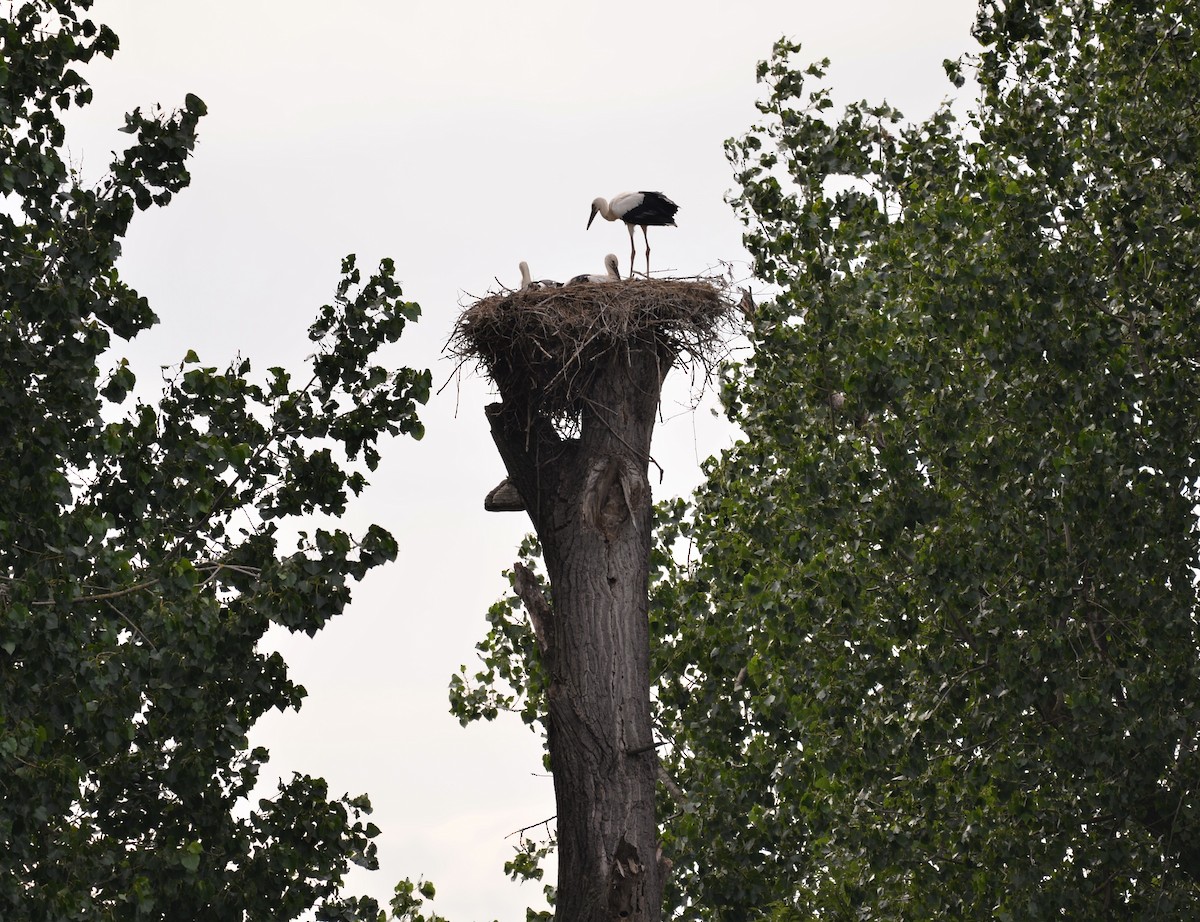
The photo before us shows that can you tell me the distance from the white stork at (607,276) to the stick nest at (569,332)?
0.28 meters

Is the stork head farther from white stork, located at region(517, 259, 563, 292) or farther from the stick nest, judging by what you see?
the stick nest

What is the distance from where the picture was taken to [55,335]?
8.50 metres

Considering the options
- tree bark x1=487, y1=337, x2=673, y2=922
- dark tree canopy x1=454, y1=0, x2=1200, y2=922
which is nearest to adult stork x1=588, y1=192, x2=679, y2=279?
dark tree canopy x1=454, y1=0, x2=1200, y2=922

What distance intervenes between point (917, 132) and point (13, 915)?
10.5 metres

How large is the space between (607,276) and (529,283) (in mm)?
606

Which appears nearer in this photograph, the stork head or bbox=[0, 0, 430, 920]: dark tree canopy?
bbox=[0, 0, 430, 920]: dark tree canopy

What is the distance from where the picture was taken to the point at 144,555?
336 inches

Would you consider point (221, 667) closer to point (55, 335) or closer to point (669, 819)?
point (55, 335)

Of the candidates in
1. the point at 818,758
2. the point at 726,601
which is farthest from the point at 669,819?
the point at 818,758

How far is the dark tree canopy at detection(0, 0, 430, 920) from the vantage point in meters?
7.70

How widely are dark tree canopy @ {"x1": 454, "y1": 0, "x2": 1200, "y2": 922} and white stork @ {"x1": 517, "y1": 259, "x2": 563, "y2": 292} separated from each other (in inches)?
62.3

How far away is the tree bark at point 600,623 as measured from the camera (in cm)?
1005

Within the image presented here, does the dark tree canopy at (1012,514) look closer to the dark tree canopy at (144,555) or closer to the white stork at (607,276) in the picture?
the white stork at (607,276)

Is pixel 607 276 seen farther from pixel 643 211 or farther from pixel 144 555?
pixel 144 555
